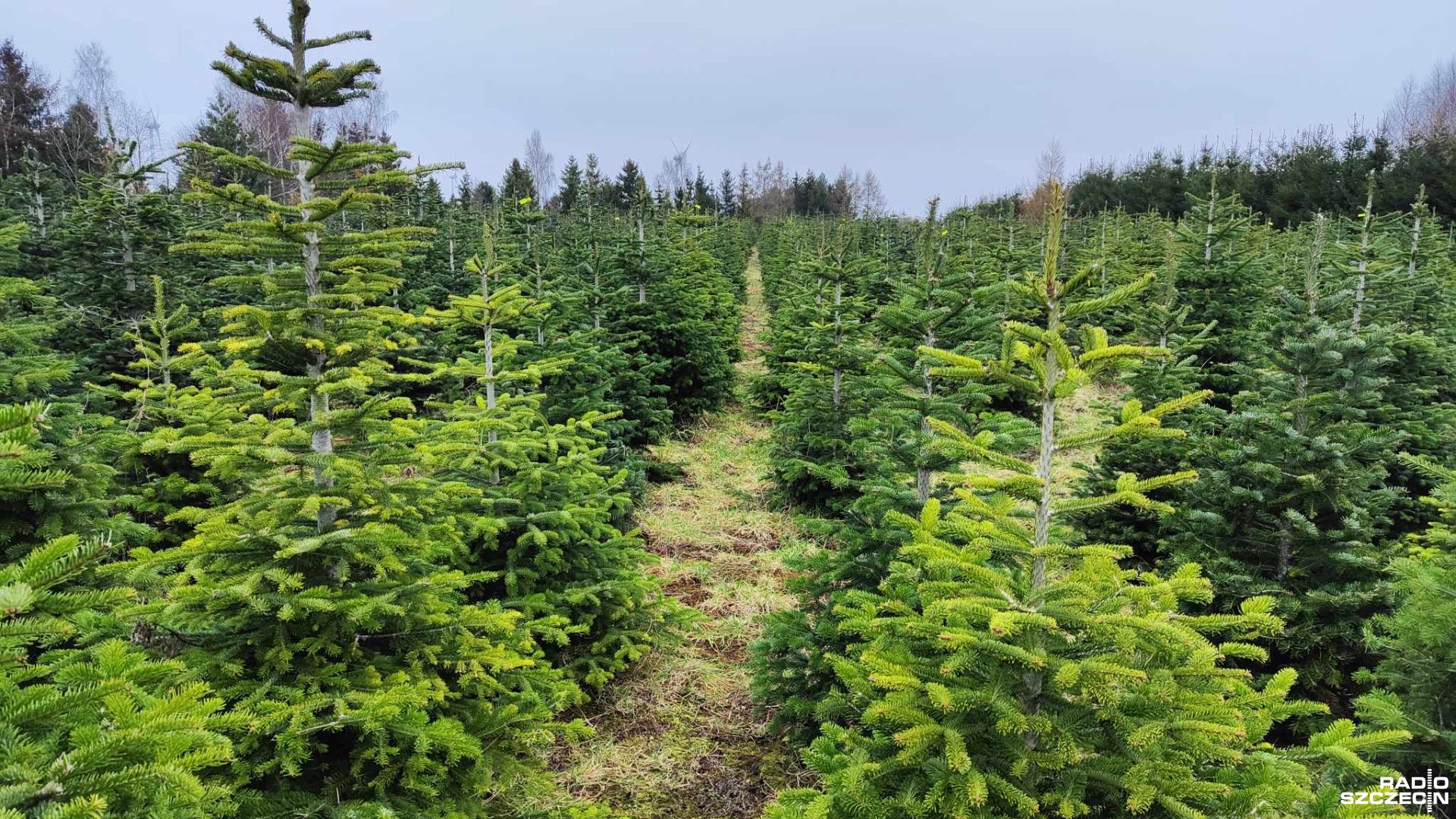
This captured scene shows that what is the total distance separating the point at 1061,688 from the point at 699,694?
345 centimetres

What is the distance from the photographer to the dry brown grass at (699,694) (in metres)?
4.39

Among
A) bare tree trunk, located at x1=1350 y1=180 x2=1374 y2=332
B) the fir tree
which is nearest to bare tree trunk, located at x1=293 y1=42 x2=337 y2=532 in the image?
the fir tree

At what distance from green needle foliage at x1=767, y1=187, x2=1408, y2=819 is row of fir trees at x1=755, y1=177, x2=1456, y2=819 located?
0.01 m

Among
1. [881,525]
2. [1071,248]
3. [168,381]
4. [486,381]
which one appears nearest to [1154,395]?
[881,525]

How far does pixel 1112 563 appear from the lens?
113 inches

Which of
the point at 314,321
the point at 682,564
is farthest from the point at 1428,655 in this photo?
the point at 682,564

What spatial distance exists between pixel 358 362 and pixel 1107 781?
3826mm

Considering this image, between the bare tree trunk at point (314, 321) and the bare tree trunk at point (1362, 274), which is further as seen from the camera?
the bare tree trunk at point (1362, 274)

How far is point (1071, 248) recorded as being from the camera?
19125 millimetres

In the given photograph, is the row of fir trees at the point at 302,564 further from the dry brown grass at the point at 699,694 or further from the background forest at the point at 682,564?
the dry brown grass at the point at 699,694

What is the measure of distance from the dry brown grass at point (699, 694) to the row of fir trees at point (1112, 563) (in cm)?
43

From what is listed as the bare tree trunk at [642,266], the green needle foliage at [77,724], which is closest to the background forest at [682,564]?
the green needle foliage at [77,724]

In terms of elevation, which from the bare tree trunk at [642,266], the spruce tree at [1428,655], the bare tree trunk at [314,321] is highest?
the bare tree trunk at [642,266]

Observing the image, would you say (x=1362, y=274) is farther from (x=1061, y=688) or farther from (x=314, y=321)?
(x=314, y=321)
